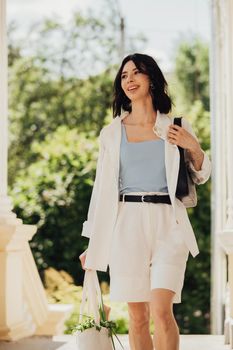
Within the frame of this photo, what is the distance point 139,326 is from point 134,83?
4.02ft

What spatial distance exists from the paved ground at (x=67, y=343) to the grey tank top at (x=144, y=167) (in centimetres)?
186

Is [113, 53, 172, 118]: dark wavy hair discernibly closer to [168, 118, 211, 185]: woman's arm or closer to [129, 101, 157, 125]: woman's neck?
[129, 101, 157, 125]: woman's neck

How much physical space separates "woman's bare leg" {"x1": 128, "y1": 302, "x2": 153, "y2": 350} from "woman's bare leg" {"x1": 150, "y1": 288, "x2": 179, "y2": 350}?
0.21 m

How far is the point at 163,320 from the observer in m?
3.96

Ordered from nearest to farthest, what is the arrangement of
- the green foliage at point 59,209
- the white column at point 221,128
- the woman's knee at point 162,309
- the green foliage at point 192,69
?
the woman's knee at point 162,309
the white column at point 221,128
the green foliage at point 59,209
the green foliage at point 192,69

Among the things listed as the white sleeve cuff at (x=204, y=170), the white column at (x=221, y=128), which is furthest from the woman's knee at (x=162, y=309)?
the white column at (x=221, y=128)

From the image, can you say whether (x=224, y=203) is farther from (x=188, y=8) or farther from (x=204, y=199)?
(x=188, y=8)

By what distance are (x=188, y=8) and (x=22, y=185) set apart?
45.3 ft

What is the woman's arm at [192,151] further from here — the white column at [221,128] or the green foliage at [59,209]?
the green foliage at [59,209]

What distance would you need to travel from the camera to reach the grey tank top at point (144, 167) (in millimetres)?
4195

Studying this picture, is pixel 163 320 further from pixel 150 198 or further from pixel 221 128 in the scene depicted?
pixel 221 128

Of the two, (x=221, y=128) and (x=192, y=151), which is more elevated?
(x=221, y=128)

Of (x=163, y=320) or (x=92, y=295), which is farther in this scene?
(x=92, y=295)

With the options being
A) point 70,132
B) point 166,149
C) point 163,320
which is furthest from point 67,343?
point 70,132
